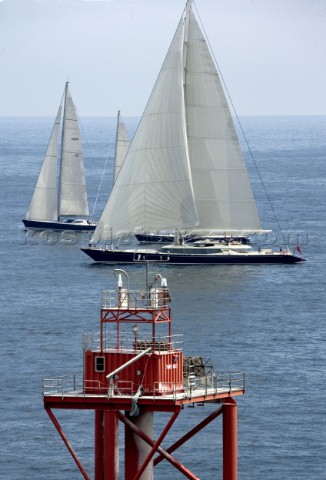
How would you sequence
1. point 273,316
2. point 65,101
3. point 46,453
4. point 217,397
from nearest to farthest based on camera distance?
point 217,397 → point 46,453 → point 273,316 → point 65,101

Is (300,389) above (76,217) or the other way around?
the other way around

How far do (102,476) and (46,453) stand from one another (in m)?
29.5

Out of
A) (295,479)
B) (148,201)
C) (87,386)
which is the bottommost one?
(295,479)

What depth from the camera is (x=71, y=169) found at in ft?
574

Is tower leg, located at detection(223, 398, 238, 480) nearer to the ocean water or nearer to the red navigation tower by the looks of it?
the red navigation tower

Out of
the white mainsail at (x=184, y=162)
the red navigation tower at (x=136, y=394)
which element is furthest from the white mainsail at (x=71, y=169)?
the red navigation tower at (x=136, y=394)

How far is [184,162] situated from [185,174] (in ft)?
3.30

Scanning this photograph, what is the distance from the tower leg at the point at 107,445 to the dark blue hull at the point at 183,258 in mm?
98332

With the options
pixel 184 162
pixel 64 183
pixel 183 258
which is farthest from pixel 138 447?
pixel 64 183

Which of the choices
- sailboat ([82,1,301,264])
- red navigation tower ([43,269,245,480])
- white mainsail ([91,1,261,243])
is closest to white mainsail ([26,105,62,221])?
sailboat ([82,1,301,264])

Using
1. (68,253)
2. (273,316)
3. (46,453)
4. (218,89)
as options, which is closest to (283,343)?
(273,316)

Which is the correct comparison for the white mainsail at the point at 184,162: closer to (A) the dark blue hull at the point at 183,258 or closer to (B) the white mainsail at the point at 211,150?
(B) the white mainsail at the point at 211,150

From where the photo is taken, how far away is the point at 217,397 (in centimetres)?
5084

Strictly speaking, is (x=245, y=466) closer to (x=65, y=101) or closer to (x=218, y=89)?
(x=218, y=89)
